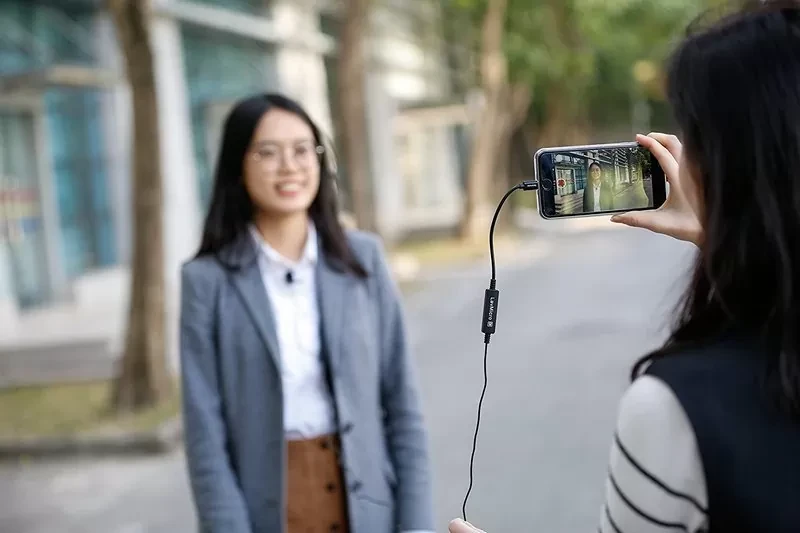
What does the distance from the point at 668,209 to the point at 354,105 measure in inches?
475

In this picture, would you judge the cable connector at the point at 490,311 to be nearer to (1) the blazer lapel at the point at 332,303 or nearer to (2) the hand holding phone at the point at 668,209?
(2) the hand holding phone at the point at 668,209

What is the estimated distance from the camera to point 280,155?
8.45 feet

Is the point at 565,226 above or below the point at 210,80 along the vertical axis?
below

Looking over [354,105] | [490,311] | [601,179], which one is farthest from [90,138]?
[601,179]

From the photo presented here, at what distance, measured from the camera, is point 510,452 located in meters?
6.32

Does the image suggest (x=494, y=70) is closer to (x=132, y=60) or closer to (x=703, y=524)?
(x=132, y=60)

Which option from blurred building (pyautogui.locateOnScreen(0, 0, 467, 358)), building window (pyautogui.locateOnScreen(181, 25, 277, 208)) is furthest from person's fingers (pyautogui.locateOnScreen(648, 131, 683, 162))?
building window (pyautogui.locateOnScreen(181, 25, 277, 208))

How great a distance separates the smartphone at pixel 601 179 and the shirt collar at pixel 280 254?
1131 mm

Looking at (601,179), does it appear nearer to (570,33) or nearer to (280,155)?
(280,155)

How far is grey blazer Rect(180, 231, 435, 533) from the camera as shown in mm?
2342

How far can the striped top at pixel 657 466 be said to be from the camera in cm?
104

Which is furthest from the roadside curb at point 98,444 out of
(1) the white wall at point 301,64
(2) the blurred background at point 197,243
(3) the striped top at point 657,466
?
(1) the white wall at point 301,64

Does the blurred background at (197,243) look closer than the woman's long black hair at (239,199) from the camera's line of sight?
No

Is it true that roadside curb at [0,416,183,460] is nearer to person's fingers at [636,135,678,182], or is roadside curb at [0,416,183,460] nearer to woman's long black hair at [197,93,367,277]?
woman's long black hair at [197,93,367,277]
